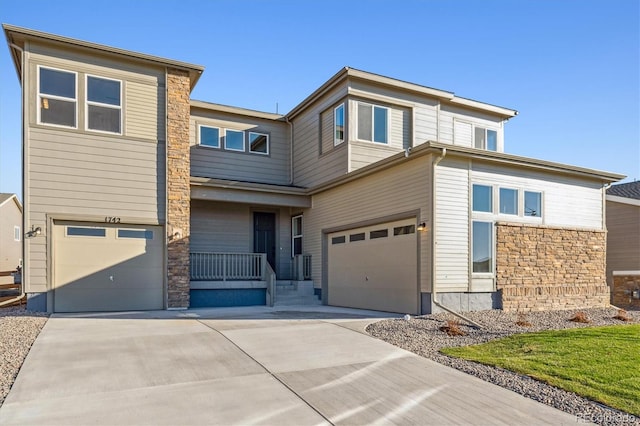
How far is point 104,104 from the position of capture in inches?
472

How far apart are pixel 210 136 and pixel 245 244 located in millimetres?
4004

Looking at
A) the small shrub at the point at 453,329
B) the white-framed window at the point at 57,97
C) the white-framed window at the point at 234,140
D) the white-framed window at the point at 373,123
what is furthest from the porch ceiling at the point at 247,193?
the small shrub at the point at 453,329

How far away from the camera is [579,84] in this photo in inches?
513

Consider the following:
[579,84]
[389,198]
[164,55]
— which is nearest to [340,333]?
[389,198]

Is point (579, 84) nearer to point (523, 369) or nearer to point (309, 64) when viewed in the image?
point (309, 64)

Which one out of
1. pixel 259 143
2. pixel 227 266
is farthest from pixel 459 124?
pixel 227 266

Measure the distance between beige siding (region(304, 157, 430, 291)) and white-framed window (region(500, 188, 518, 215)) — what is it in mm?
2328

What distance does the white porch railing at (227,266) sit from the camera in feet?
44.2

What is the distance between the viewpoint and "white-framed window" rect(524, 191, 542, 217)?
11.8m

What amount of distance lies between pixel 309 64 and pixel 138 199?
726 cm

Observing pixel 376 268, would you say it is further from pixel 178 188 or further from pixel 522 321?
pixel 178 188

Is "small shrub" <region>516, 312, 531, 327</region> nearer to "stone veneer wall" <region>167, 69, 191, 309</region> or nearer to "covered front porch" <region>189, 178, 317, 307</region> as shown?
"covered front porch" <region>189, 178, 317, 307</region>

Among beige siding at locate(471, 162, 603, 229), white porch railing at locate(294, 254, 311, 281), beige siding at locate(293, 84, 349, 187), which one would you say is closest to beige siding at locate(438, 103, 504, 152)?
beige siding at locate(293, 84, 349, 187)

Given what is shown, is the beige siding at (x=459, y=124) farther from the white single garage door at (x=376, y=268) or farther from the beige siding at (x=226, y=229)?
the beige siding at (x=226, y=229)
